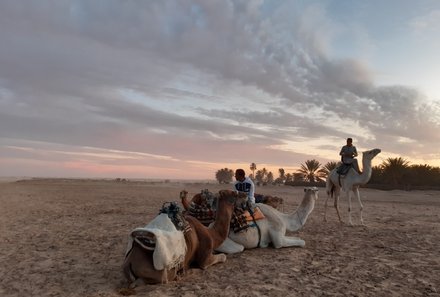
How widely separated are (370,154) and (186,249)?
27.8 ft

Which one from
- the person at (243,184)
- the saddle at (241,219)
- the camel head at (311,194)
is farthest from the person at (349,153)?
the saddle at (241,219)

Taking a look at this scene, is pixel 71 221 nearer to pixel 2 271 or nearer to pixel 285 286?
pixel 2 271

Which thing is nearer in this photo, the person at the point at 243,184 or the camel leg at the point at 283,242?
the camel leg at the point at 283,242

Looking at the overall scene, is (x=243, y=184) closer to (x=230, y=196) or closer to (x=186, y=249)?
(x=230, y=196)

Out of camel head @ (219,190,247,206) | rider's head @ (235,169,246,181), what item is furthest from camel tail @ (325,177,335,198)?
camel head @ (219,190,247,206)

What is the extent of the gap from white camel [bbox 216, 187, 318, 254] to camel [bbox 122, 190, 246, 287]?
25.3 inches

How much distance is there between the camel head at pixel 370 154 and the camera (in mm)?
12555

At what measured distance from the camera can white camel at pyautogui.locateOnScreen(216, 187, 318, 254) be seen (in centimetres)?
764

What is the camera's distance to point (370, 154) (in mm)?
12680

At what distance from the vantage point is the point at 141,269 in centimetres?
547

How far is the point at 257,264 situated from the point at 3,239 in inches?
240

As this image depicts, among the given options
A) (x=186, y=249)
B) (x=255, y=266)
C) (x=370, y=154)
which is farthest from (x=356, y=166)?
(x=186, y=249)

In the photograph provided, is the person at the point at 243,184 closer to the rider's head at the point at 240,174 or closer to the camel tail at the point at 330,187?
the rider's head at the point at 240,174

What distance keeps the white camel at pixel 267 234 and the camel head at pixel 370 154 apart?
182 inches
